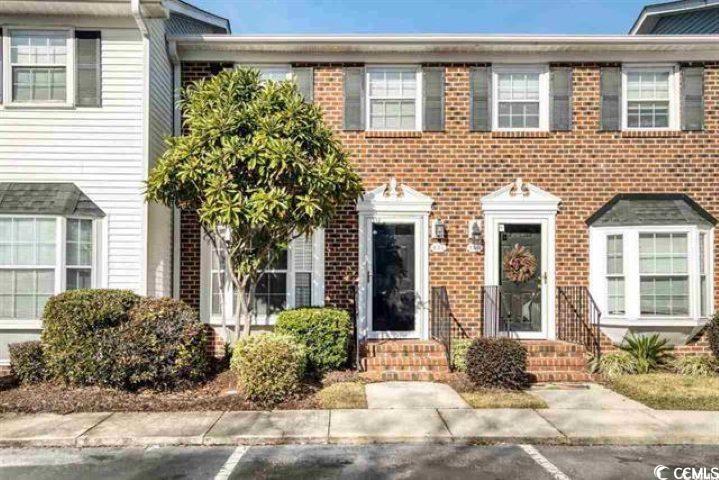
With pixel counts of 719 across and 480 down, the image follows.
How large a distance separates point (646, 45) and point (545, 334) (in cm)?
543

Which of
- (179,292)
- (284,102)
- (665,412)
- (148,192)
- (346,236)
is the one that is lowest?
(665,412)

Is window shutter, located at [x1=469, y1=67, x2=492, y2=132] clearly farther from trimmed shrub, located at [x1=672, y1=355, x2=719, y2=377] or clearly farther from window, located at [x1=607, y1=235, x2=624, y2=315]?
trimmed shrub, located at [x1=672, y1=355, x2=719, y2=377]

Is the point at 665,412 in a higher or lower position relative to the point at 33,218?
lower

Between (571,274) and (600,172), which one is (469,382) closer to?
(571,274)

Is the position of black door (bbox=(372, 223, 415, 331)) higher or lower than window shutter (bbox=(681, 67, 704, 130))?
lower

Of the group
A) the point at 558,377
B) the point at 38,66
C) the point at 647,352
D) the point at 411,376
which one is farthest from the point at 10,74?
the point at 647,352

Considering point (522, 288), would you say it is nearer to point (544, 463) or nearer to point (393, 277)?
point (393, 277)

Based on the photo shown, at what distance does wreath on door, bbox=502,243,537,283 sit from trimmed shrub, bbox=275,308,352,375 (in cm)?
322

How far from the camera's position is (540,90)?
32.9 feet

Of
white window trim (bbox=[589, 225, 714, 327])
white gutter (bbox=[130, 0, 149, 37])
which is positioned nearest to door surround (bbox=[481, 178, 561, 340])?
white window trim (bbox=[589, 225, 714, 327])

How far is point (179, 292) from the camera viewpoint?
9.74 metres

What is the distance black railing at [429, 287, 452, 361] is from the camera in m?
9.40

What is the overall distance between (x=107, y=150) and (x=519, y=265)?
7.23m

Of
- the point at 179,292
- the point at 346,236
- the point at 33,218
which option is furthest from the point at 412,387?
the point at 33,218
